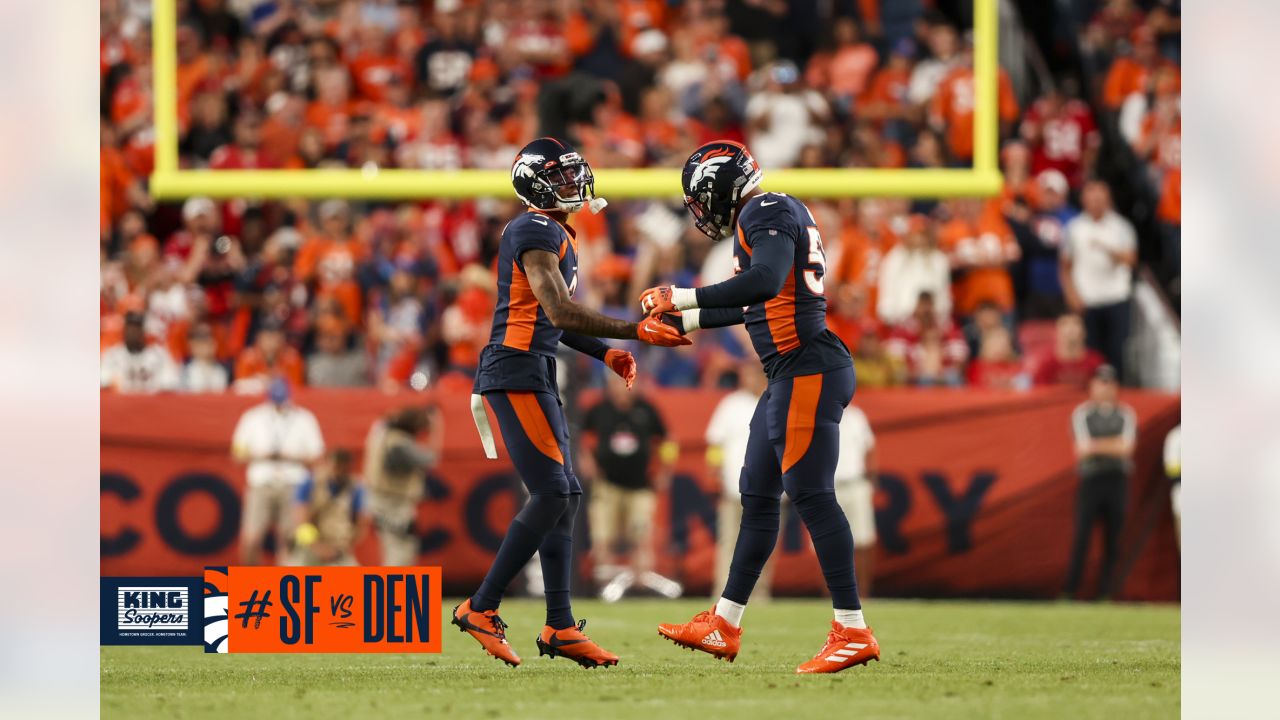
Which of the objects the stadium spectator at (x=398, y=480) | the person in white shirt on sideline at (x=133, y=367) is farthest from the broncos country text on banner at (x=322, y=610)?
the person in white shirt on sideline at (x=133, y=367)

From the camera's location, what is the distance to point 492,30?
14539mm

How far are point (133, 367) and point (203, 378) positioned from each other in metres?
0.50

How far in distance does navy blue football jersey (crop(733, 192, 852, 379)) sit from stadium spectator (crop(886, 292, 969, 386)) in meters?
5.75

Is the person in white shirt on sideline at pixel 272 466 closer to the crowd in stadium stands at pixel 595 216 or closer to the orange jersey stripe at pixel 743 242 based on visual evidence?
the crowd in stadium stands at pixel 595 216

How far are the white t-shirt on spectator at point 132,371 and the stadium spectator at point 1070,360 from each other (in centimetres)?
637

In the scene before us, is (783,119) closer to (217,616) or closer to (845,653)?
(845,653)

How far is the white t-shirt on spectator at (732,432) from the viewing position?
1185cm

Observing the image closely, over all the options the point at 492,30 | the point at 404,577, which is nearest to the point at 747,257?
the point at 404,577

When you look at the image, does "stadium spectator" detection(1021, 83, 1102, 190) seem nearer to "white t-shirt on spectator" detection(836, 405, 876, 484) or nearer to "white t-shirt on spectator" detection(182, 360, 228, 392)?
"white t-shirt on spectator" detection(836, 405, 876, 484)

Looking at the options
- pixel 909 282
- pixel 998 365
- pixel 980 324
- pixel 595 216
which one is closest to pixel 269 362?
pixel 595 216

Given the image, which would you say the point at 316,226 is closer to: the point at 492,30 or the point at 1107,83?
the point at 492,30

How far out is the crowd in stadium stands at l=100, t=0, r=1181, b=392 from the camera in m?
12.3

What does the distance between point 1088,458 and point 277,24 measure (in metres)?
7.79

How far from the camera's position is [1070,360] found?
12.3 m
